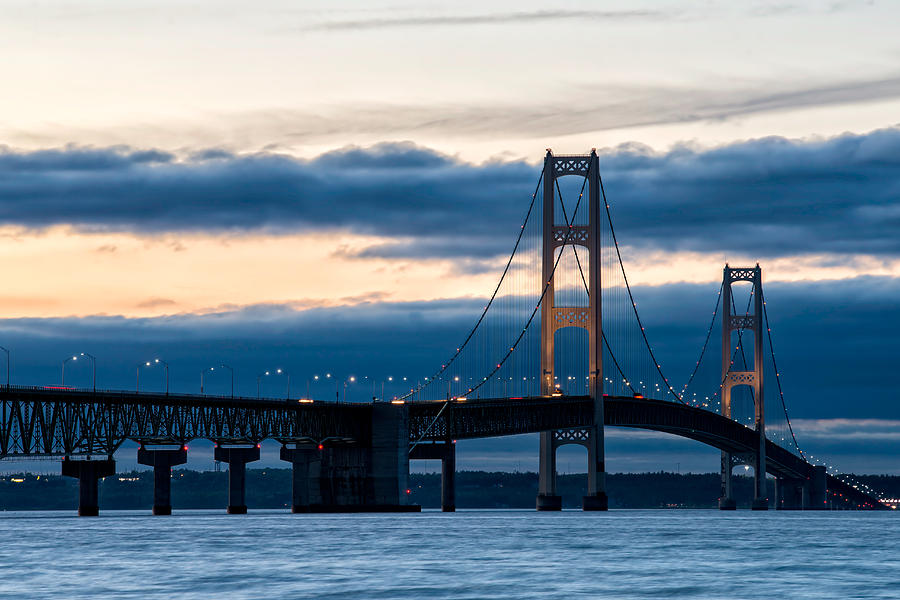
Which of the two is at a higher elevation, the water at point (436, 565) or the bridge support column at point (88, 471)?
the bridge support column at point (88, 471)

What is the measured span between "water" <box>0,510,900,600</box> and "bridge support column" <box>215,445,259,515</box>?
50.0 m

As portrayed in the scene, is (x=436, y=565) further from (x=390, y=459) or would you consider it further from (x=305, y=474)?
(x=305, y=474)

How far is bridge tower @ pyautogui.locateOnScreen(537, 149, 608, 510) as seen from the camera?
477ft

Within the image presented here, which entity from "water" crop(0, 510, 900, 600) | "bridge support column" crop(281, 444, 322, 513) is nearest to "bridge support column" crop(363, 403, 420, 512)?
"bridge support column" crop(281, 444, 322, 513)

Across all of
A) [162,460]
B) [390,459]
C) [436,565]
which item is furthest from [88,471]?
[436,565]

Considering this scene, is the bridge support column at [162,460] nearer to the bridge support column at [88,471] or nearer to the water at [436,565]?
the bridge support column at [88,471]

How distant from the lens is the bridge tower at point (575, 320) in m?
146

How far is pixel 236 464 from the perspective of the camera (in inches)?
5896

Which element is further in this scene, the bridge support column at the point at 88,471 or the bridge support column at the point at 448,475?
the bridge support column at the point at 448,475

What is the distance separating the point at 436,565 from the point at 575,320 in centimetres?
9021

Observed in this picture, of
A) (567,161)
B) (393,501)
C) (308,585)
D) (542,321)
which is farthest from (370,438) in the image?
(308,585)

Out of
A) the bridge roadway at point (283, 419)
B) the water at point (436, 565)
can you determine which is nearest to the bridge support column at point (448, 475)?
the bridge roadway at point (283, 419)

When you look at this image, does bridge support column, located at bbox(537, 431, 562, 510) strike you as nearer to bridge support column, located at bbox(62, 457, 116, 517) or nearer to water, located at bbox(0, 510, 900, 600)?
bridge support column, located at bbox(62, 457, 116, 517)

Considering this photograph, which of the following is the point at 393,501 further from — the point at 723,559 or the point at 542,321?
the point at 723,559
